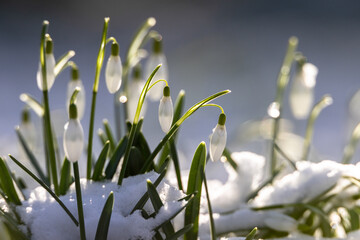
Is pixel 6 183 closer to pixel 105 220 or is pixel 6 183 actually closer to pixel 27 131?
pixel 105 220

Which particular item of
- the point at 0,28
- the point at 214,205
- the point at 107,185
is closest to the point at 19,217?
the point at 107,185

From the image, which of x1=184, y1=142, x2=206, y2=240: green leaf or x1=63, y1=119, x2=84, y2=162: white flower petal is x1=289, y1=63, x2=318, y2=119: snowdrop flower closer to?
x1=184, y1=142, x2=206, y2=240: green leaf

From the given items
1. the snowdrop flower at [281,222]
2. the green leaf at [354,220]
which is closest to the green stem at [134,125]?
the snowdrop flower at [281,222]

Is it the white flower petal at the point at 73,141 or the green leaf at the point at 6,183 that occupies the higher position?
the white flower petal at the point at 73,141

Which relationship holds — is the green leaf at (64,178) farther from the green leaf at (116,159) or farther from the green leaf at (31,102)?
the green leaf at (31,102)

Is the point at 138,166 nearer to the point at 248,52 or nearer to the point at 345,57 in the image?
the point at 248,52

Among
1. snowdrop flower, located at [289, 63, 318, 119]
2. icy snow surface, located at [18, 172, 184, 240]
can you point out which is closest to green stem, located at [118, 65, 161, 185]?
icy snow surface, located at [18, 172, 184, 240]
